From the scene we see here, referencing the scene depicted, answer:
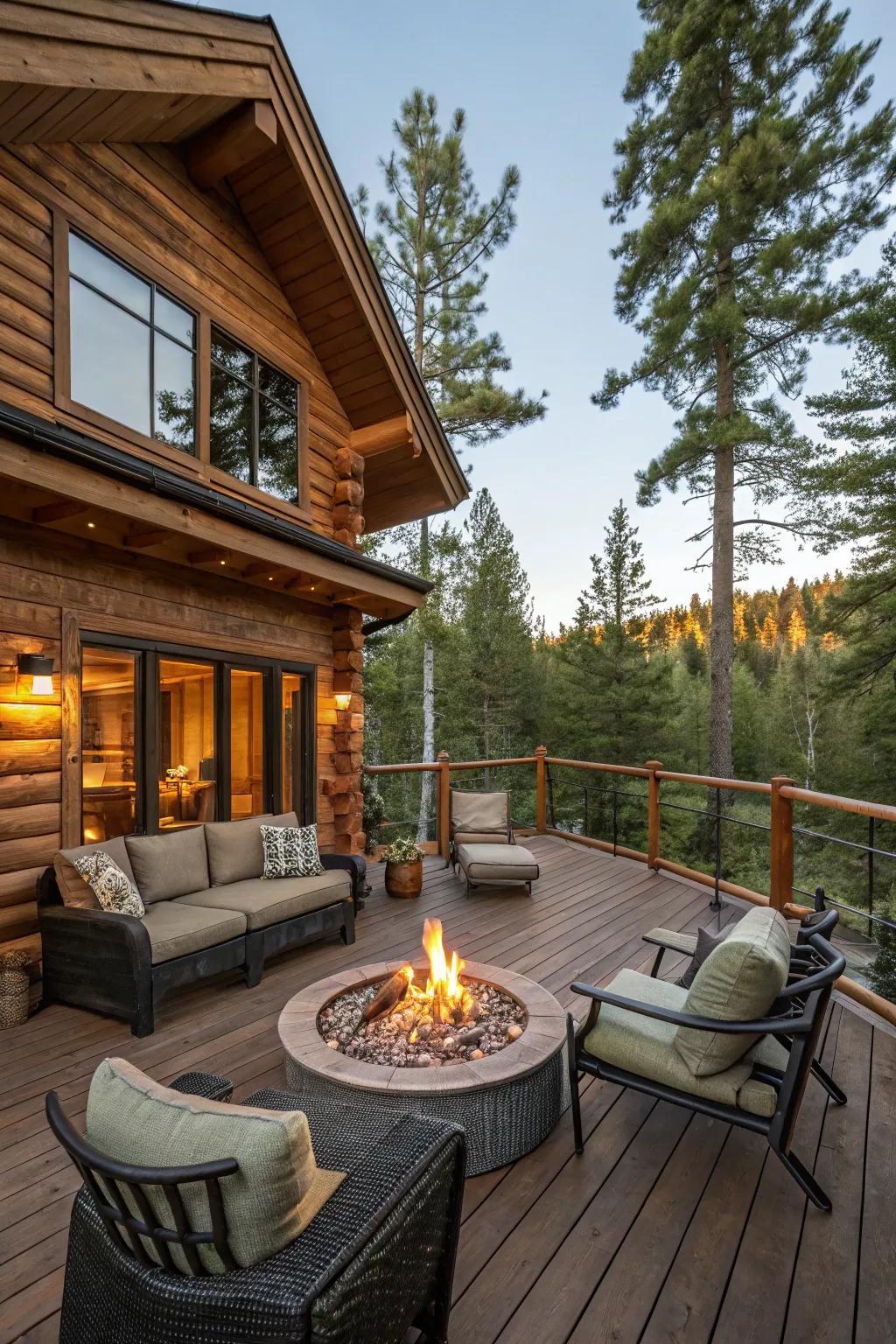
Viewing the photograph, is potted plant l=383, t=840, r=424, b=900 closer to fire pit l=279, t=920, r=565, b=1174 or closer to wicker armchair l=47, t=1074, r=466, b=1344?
fire pit l=279, t=920, r=565, b=1174

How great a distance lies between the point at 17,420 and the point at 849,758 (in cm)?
1822

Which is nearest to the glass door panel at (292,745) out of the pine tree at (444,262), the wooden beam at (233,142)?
the wooden beam at (233,142)

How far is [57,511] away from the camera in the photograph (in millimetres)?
3672

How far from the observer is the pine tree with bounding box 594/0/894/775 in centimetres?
947

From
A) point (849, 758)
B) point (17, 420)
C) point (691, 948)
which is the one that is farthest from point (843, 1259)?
point (849, 758)

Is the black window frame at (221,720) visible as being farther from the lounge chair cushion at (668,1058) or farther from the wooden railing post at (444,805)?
the lounge chair cushion at (668,1058)

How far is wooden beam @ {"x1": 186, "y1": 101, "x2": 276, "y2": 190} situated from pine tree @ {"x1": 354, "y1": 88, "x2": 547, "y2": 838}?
7.26 meters

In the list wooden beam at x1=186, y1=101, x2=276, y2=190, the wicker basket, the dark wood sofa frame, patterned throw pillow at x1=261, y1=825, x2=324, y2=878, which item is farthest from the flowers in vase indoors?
wooden beam at x1=186, y1=101, x2=276, y2=190

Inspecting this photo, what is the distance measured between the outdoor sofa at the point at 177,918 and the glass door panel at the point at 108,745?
0.35 metres

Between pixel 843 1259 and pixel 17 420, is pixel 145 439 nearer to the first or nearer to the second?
pixel 17 420

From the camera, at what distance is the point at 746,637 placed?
1128 inches

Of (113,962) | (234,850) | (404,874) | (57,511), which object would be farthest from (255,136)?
(404,874)

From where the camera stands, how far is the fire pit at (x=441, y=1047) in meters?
2.26

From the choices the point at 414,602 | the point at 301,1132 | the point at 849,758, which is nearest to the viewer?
the point at 301,1132
